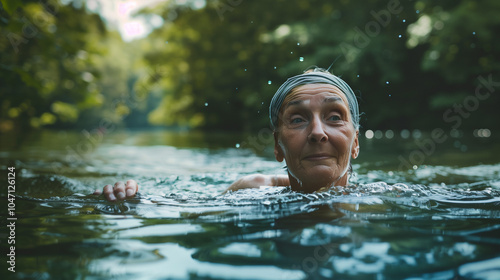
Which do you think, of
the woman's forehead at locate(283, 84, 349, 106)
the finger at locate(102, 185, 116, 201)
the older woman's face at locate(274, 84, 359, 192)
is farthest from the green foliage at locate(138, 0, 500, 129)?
the finger at locate(102, 185, 116, 201)

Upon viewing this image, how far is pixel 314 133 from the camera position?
2.80m

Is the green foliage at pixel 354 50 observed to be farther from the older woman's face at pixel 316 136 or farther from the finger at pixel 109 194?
the finger at pixel 109 194

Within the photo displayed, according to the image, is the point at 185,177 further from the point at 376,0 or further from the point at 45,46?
the point at 376,0

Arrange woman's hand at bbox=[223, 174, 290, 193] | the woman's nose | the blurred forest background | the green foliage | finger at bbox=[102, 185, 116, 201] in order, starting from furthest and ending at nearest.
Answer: the green foliage → the blurred forest background → woman's hand at bbox=[223, 174, 290, 193] → finger at bbox=[102, 185, 116, 201] → the woman's nose

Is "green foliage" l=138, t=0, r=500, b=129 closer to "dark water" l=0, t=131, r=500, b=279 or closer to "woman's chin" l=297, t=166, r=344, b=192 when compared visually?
"woman's chin" l=297, t=166, r=344, b=192

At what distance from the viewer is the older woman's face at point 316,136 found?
2.86 meters

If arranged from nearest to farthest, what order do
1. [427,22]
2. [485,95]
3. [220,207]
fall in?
1. [220,207]
2. [427,22]
3. [485,95]

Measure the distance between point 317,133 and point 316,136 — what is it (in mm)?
23

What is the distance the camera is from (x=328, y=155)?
2869mm

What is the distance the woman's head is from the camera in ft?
9.40

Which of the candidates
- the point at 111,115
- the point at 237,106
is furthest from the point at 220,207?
the point at 111,115

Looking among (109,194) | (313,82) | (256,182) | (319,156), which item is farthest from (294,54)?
(109,194)

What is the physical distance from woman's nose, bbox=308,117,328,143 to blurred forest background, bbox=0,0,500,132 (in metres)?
5.12

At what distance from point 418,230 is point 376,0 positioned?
19.8 meters
